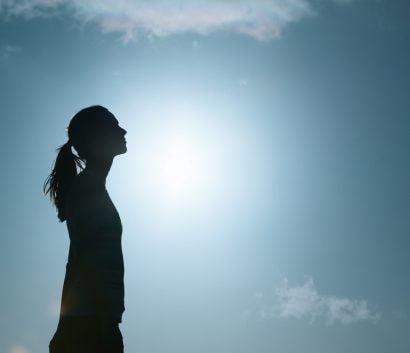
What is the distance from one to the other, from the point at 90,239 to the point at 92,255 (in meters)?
0.14

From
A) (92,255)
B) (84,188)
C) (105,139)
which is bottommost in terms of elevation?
(92,255)

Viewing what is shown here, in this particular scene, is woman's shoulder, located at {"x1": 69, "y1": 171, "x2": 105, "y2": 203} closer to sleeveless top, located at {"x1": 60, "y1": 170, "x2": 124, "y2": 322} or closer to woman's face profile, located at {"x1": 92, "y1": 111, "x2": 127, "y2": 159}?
sleeveless top, located at {"x1": 60, "y1": 170, "x2": 124, "y2": 322}

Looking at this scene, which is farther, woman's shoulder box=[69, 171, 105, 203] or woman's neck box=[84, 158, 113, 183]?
woman's neck box=[84, 158, 113, 183]

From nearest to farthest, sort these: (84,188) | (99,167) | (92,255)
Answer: (92,255)
(84,188)
(99,167)

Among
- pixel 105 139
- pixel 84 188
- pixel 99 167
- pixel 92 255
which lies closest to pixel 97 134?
pixel 105 139

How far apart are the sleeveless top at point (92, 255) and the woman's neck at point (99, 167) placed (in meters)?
0.06

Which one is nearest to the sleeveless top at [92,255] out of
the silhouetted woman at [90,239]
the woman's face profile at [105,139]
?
the silhouetted woman at [90,239]

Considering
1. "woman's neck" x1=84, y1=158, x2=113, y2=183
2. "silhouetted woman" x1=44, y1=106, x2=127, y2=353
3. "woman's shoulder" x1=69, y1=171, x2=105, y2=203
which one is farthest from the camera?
"woman's neck" x1=84, y1=158, x2=113, y2=183

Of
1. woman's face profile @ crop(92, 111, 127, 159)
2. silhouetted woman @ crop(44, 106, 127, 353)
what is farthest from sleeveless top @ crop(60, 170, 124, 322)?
woman's face profile @ crop(92, 111, 127, 159)

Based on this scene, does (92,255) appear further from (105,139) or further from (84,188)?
(105,139)

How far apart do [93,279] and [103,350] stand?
54 cm

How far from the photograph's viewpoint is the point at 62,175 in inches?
212

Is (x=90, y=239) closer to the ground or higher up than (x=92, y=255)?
higher up

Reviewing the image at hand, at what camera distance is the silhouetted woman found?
457 cm
